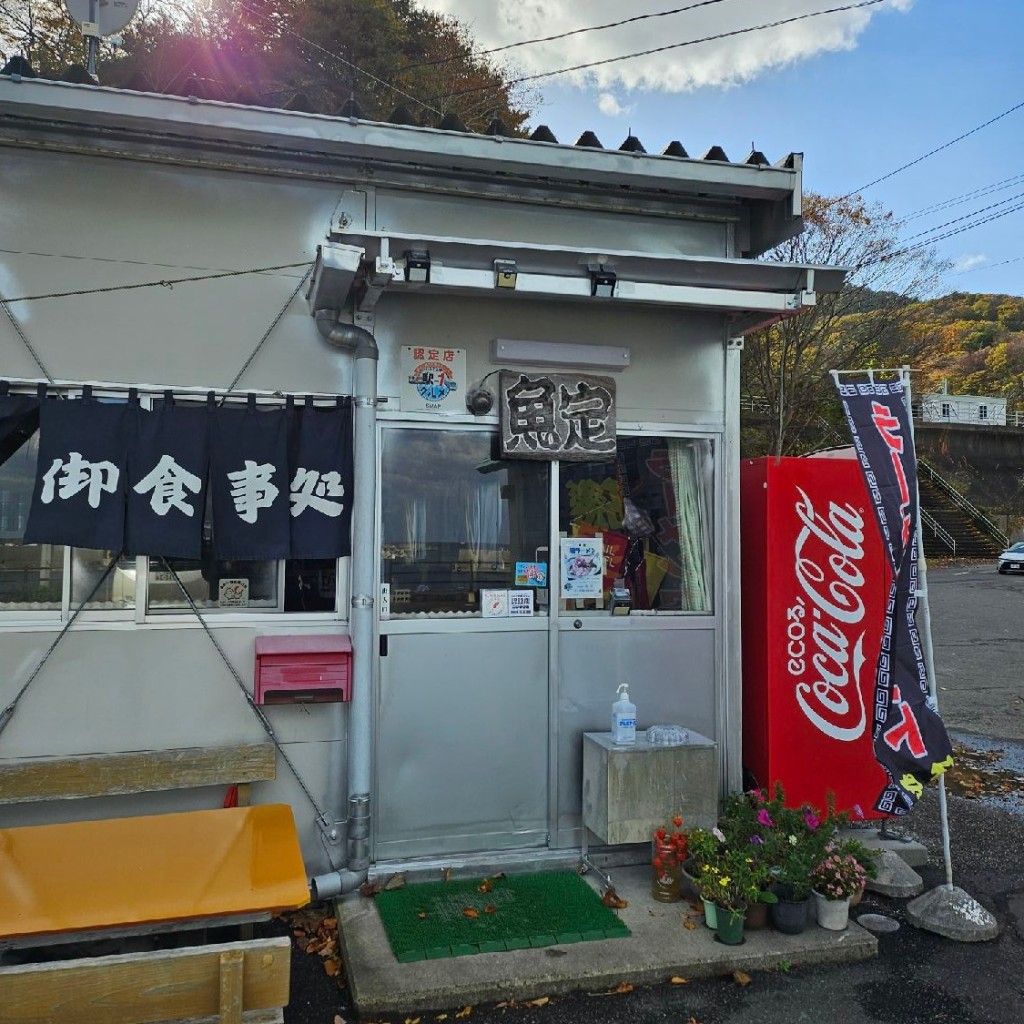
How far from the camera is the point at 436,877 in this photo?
488cm

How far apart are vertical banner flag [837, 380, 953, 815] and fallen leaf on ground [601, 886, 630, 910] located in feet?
5.06

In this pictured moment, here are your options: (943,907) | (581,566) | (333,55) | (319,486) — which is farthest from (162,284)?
(333,55)

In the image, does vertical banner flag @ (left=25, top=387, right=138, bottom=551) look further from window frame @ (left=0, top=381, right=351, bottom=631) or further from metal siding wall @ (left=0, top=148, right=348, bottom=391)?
metal siding wall @ (left=0, top=148, right=348, bottom=391)

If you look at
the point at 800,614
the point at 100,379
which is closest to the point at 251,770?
the point at 100,379

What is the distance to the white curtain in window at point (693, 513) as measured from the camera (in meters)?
5.59

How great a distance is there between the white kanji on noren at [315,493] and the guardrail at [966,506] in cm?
3887

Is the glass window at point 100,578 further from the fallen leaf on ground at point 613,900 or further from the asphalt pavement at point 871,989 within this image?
the fallen leaf on ground at point 613,900

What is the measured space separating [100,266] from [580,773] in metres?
4.16

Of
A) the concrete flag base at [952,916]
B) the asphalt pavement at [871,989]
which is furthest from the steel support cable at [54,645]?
the concrete flag base at [952,916]

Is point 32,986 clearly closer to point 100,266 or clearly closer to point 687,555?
point 100,266

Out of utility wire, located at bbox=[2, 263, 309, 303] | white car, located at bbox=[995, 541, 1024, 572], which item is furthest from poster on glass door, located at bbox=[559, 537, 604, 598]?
white car, located at bbox=[995, 541, 1024, 572]

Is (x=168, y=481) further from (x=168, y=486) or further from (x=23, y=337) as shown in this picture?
(x=23, y=337)

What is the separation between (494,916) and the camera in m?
4.41

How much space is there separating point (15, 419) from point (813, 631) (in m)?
5.00
